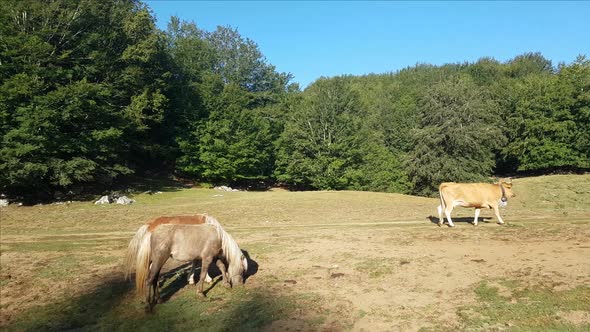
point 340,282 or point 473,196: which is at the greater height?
point 473,196

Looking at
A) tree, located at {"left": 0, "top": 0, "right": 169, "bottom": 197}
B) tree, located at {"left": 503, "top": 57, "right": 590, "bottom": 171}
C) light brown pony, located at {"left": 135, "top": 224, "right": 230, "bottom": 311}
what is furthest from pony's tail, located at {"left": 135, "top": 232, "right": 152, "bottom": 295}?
tree, located at {"left": 503, "top": 57, "right": 590, "bottom": 171}

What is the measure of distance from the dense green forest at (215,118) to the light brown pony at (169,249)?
78.0 feet

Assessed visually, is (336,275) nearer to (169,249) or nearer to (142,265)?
(169,249)

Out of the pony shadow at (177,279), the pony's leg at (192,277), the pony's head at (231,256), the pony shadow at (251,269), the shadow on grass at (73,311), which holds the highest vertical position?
the pony's head at (231,256)

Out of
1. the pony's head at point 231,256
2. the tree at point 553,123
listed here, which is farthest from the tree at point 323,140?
the pony's head at point 231,256

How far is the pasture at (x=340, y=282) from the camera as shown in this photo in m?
8.20

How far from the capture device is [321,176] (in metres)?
50.7

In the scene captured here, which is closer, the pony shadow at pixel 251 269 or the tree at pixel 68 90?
the pony shadow at pixel 251 269

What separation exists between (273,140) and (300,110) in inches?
235

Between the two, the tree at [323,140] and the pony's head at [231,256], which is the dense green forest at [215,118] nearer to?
the tree at [323,140]

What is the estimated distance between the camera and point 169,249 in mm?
9758

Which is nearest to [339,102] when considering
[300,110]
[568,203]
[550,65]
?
[300,110]

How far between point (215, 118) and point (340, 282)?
45.3 metres

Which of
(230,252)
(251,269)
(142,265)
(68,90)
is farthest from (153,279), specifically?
(68,90)
